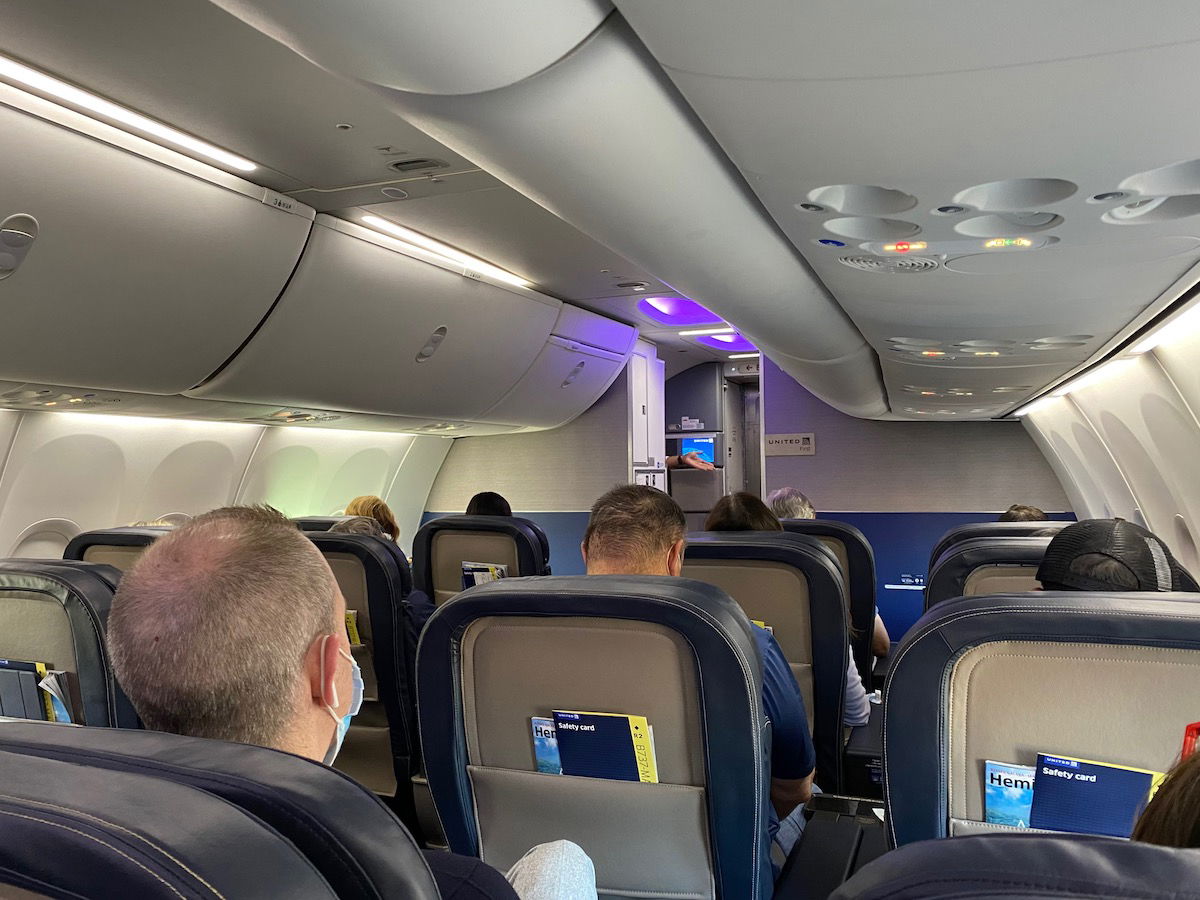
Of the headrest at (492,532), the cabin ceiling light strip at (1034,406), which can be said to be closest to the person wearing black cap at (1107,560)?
the headrest at (492,532)

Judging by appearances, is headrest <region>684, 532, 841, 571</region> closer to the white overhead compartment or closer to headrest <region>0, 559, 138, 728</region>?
headrest <region>0, 559, 138, 728</region>

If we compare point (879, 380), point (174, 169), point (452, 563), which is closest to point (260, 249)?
point (174, 169)

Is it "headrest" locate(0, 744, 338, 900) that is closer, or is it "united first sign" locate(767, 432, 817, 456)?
"headrest" locate(0, 744, 338, 900)

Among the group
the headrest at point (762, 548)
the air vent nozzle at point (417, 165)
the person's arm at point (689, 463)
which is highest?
the air vent nozzle at point (417, 165)

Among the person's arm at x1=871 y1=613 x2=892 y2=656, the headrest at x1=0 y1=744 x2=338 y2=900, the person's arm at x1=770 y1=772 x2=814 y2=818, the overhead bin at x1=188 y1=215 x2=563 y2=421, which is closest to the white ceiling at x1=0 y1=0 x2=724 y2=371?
the overhead bin at x1=188 y1=215 x2=563 y2=421

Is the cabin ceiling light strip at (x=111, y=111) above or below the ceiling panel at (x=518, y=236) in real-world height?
below

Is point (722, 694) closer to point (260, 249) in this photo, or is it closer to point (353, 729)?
point (353, 729)

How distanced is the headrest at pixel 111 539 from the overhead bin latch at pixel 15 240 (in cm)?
114

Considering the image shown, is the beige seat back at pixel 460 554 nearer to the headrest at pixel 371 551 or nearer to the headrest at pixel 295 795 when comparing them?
the headrest at pixel 371 551

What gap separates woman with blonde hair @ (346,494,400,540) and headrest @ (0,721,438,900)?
18.7ft

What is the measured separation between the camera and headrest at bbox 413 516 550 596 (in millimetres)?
5102

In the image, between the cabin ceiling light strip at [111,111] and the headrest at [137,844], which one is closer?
the headrest at [137,844]

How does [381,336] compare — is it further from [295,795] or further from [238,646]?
[295,795]

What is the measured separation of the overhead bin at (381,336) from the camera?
17.0ft
